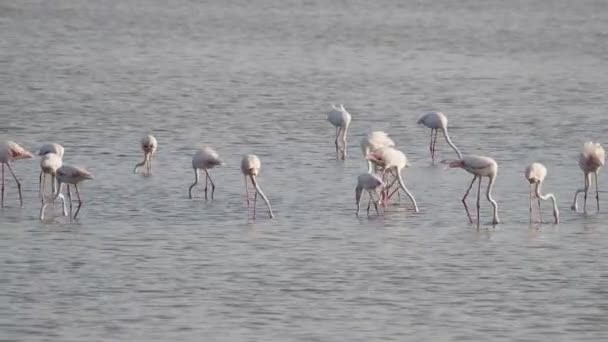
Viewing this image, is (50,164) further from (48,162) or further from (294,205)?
(294,205)

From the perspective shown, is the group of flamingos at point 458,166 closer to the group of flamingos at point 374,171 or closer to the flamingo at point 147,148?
the group of flamingos at point 374,171

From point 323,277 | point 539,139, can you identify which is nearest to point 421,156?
point 539,139

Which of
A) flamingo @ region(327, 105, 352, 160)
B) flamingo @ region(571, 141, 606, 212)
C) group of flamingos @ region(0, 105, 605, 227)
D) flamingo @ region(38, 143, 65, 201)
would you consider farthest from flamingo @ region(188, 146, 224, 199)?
flamingo @ region(571, 141, 606, 212)

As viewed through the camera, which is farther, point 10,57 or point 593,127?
point 10,57

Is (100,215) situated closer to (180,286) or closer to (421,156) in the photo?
(180,286)

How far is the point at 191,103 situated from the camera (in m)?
24.2

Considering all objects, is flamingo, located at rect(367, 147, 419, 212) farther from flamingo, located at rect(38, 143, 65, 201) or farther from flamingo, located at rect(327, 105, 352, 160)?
flamingo, located at rect(327, 105, 352, 160)

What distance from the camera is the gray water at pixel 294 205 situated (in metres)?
11.0

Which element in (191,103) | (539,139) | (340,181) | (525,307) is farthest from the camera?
(191,103)

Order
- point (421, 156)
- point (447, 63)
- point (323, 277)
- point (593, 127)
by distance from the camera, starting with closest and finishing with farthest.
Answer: point (323, 277) < point (421, 156) < point (593, 127) < point (447, 63)

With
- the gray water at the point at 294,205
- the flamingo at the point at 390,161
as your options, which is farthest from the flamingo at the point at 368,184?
the flamingo at the point at 390,161

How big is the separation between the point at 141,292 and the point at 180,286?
0.35 metres

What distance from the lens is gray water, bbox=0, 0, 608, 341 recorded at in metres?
11.0

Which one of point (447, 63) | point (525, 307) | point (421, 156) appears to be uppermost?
point (447, 63)
